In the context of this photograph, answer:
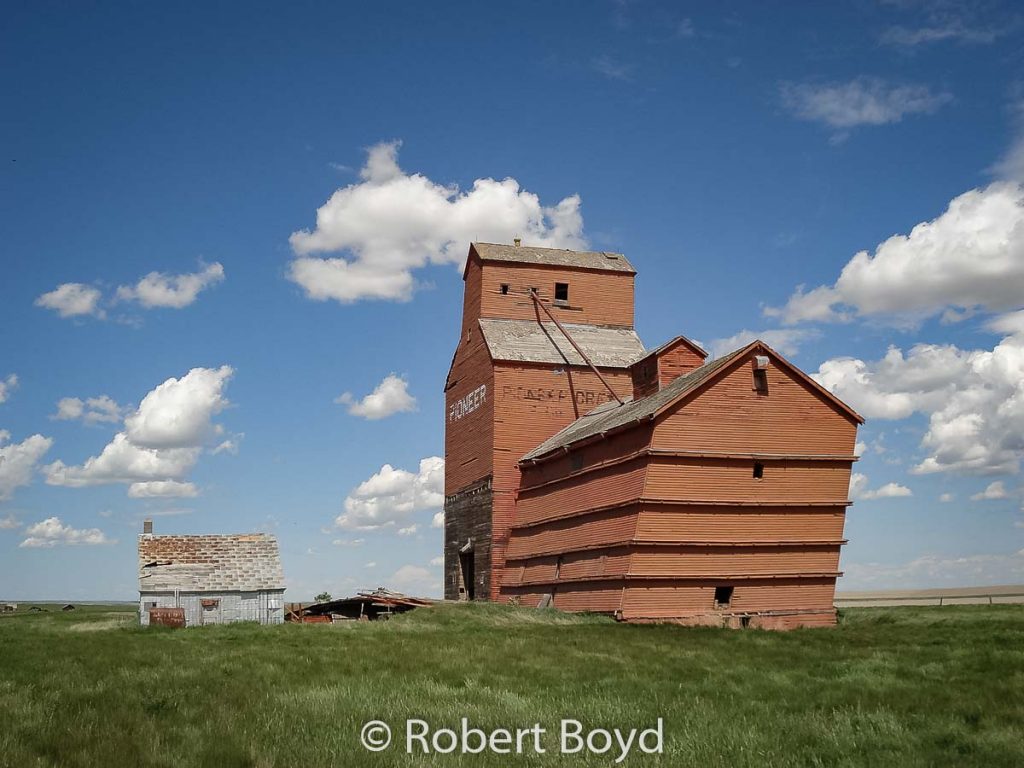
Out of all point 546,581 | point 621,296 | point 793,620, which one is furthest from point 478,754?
point 621,296

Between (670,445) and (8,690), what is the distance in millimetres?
21062

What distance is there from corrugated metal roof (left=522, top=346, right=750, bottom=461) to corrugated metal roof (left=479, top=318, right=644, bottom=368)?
9.70ft

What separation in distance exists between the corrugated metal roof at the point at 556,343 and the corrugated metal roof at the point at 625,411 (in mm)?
2955

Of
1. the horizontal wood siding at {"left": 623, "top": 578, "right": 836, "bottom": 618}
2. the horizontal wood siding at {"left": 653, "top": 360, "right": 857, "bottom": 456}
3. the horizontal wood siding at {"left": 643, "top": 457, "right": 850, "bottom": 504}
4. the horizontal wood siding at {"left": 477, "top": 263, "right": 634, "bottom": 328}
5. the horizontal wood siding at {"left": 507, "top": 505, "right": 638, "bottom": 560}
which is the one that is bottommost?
the horizontal wood siding at {"left": 623, "top": 578, "right": 836, "bottom": 618}

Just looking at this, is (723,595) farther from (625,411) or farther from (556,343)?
(556,343)

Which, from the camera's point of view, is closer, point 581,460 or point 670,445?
point 670,445

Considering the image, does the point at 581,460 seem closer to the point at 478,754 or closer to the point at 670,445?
the point at 670,445

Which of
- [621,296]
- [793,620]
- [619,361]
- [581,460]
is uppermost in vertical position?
[621,296]

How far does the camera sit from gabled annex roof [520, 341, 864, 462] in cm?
3117

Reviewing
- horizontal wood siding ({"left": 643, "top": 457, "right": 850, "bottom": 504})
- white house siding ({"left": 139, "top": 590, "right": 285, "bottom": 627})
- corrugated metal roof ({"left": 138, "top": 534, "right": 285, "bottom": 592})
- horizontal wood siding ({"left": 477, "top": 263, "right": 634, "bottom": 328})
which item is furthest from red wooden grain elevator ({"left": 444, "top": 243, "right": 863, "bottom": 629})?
corrugated metal roof ({"left": 138, "top": 534, "right": 285, "bottom": 592})

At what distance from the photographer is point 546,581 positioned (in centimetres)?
3697

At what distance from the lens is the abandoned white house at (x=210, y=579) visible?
42.3 metres

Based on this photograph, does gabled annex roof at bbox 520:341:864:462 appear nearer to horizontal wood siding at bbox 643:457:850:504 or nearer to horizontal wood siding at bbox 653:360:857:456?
horizontal wood siding at bbox 653:360:857:456

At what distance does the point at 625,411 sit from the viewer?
35.6 metres
